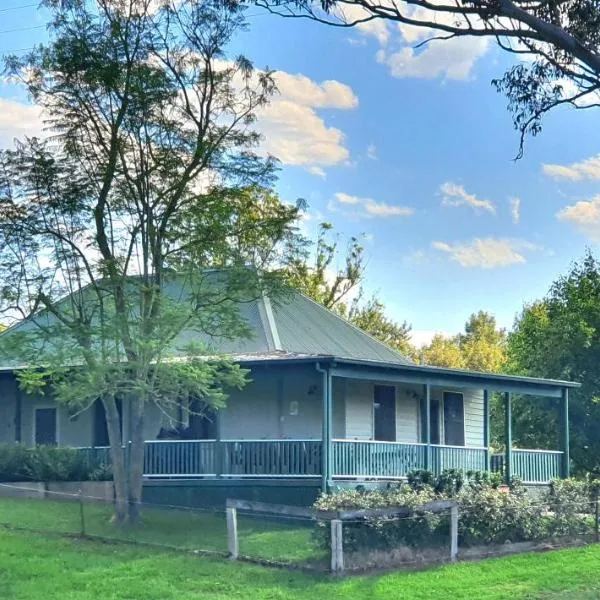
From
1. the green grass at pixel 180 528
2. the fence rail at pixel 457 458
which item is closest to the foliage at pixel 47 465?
the green grass at pixel 180 528

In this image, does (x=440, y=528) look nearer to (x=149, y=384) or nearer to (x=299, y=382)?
(x=149, y=384)

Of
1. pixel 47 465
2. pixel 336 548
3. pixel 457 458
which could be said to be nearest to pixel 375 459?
pixel 457 458

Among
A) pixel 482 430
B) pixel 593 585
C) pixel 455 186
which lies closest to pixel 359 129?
pixel 455 186

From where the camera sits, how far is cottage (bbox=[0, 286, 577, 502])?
2144 centimetres

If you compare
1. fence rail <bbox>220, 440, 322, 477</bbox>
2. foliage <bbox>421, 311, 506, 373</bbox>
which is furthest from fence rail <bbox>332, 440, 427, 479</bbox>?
foliage <bbox>421, 311, 506, 373</bbox>

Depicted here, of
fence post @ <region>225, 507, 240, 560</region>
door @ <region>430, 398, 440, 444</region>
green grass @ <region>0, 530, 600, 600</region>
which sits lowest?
green grass @ <region>0, 530, 600, 600</region>

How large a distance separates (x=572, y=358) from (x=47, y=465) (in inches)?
687

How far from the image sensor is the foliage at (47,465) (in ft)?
75.9

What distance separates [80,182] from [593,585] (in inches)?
437

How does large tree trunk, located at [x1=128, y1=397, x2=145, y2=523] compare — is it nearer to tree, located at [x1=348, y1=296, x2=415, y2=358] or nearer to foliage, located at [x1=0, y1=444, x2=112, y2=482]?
foliage, located at [x1=0, y1=444, x2=112, y2=482]

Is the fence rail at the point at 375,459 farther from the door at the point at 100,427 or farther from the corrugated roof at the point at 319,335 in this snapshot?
the door at the point at 100,427

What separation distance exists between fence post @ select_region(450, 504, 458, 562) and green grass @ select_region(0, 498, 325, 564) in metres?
2.08

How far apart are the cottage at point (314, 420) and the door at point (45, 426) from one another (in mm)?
29

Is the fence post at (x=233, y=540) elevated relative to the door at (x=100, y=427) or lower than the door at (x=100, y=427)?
lower
